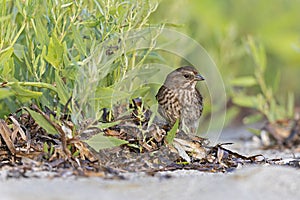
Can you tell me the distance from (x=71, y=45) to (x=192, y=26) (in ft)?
11.0

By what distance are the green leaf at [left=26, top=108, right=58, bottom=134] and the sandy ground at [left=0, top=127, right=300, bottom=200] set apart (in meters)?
0.50

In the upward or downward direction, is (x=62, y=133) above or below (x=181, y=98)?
below

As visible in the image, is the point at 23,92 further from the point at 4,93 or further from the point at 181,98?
the point at 181,98

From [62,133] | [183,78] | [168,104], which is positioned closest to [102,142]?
[62,133]

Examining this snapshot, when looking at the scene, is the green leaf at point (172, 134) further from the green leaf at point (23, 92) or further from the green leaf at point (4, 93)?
the green leaf at point (4, 93)

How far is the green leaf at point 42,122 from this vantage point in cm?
355

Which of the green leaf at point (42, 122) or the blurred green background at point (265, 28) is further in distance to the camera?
the blurred green background at point (265, 28)

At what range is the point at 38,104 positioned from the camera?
3.88 metres

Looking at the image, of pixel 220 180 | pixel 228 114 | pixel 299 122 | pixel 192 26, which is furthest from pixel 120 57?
pixel 192 26

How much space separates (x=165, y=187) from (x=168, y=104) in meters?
1.71

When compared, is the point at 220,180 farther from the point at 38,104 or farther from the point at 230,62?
the point at 230,62

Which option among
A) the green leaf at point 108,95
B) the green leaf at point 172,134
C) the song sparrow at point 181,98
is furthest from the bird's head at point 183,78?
the green leaf at point 108,95

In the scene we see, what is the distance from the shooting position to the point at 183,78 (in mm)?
4875

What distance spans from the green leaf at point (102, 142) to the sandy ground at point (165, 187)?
28cm
